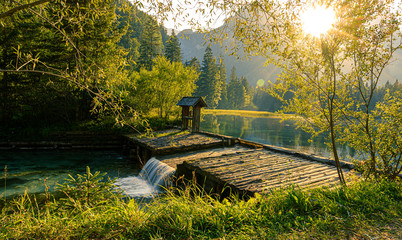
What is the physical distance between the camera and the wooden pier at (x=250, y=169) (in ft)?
20.0

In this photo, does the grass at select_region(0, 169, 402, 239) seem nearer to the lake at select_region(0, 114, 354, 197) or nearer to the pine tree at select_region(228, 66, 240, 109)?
the lake at select_region(0, 114, 354, 197)

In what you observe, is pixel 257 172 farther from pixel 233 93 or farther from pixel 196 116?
pixel 233 93

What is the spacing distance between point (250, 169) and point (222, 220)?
4468mm

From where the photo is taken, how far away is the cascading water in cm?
898

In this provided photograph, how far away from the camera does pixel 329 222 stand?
3.26 m

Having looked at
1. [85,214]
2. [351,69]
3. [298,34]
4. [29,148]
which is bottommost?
[29,148]

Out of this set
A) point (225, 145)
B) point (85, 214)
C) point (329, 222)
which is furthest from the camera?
point (225, 145)

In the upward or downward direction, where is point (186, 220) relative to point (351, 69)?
downward

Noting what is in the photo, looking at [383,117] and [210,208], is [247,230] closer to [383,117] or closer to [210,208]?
[210,208]

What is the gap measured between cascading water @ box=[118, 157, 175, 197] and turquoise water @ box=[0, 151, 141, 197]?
1303 millimetres

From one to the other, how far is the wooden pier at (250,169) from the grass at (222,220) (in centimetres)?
85

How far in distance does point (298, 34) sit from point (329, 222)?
3.76m

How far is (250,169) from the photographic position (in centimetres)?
750

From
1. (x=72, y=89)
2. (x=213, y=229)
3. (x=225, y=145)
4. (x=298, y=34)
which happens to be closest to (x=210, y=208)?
(x=213, y=229)
